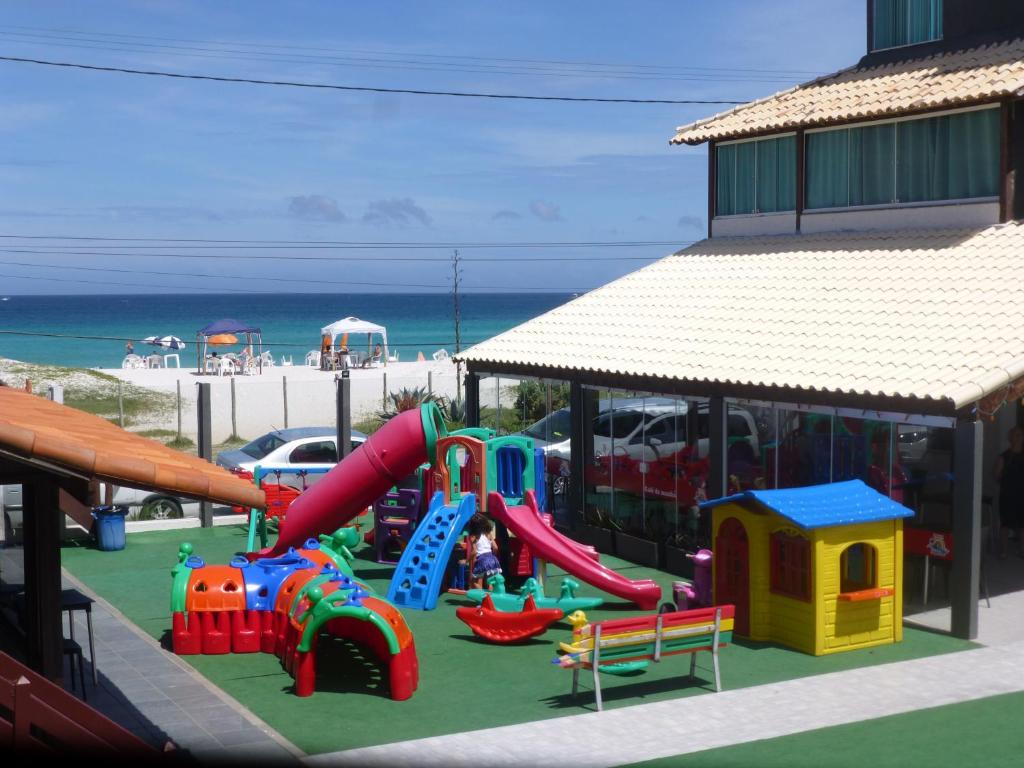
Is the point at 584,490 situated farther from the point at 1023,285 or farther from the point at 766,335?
the point at 1023,285

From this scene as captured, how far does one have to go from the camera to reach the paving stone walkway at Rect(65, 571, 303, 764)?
35.2 feet

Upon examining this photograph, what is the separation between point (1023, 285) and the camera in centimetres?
1569

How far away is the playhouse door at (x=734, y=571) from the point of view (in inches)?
571

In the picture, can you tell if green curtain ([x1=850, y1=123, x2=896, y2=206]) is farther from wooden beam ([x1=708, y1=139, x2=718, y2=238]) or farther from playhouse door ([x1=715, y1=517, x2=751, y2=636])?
playhouse door ([x1=715, y1=517, x2=751, y2=636])

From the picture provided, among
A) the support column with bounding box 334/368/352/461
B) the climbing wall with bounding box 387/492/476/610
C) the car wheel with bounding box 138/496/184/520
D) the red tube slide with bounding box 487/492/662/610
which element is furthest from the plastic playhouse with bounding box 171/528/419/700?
the car wheel with bounding box 138/496/184/520

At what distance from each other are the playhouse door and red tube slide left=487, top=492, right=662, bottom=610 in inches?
50.7

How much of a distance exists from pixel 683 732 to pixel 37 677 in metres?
6.08

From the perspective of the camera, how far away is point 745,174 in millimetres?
22922

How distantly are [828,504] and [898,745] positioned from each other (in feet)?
12.2

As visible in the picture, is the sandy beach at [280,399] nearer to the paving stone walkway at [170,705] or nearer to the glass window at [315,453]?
the glass window at [315,453]

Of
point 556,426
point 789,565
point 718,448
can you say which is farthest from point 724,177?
point 789,565

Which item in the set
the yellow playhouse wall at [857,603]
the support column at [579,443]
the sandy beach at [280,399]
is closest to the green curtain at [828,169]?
the support column at [579,443]

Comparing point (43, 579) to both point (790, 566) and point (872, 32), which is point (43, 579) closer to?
point (790, 566)

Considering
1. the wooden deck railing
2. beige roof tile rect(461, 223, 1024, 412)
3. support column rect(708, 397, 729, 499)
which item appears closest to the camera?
the wooden deck railing
